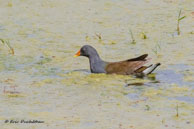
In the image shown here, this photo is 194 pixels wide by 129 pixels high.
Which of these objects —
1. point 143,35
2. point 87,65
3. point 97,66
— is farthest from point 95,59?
point 143,35

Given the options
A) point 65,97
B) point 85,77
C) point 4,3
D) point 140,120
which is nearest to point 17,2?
point 4,3

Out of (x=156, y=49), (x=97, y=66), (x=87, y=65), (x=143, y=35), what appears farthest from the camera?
(x=143, y=35)

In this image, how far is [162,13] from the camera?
523 inches

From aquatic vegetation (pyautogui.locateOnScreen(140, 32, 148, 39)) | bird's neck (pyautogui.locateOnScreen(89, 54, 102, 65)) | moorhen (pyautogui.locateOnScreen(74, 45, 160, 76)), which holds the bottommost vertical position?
aquatic vegetation (pyautogui.locateOnScreen(140, 32, 148, 39))

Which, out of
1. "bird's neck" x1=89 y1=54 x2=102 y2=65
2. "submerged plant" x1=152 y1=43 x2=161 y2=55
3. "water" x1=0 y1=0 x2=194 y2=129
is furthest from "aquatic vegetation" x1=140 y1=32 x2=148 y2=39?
"bird's neck" x1=89 y1=54 x2=102 y2=65

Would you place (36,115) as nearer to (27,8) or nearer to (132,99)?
(132,99)

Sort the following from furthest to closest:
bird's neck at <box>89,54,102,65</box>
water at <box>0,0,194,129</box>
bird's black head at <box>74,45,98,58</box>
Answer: bird's black head at <box>74,45,98,58</box> → bird's neck at <box>89,54,102,65</box> → water at <box>0,0,194,129</box>

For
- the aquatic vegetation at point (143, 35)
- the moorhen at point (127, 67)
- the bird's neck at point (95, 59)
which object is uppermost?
the moorhen at point (127, 67)

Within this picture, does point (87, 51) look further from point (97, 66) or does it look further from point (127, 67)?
point (127, 67)

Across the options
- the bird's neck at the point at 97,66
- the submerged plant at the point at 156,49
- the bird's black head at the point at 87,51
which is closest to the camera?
the bird's neck at the point at 97,66

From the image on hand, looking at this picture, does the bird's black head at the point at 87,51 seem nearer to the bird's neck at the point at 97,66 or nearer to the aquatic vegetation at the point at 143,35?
the bird's neck at the point at 97,66

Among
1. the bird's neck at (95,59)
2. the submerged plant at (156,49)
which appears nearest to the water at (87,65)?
the submerged plant at (156,49)

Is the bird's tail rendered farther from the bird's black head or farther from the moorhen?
the bird's black head

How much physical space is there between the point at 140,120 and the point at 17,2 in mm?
8285
